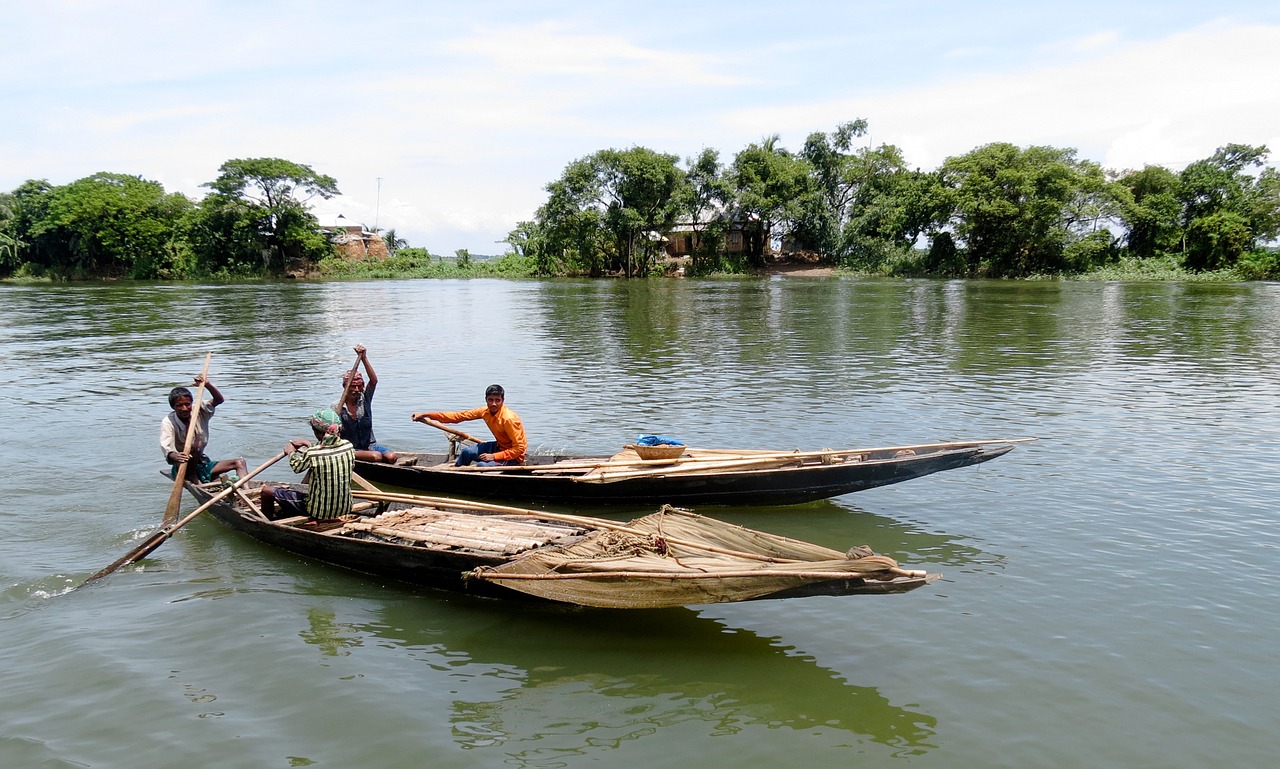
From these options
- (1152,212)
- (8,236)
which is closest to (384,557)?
(1152,212)

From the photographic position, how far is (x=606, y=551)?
21.0 ft

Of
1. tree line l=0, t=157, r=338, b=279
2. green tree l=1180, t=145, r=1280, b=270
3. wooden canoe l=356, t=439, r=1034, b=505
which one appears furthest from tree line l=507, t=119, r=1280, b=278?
wooden canoe l=356, t=439, r=1034, b=505

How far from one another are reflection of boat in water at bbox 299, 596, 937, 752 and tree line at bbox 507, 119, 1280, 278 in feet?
160

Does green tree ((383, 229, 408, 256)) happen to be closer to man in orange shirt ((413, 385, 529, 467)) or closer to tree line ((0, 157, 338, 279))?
tree line ((0, 157, 338, 279))

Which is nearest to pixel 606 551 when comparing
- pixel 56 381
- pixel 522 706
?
pixel 522 706

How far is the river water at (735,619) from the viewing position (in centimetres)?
516

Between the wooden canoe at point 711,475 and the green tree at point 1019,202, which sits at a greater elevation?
the green tree at point 1019,202

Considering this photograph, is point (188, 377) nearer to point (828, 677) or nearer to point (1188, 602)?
point (828, 677)

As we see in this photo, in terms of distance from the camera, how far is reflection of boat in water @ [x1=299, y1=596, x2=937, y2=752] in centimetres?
521

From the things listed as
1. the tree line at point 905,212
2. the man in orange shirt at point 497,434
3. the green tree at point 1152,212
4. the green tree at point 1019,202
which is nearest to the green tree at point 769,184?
the tree line at point 905,212

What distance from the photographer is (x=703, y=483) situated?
8922 mm

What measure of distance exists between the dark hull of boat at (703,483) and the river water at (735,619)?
0.33 m

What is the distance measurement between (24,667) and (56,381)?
14216mm

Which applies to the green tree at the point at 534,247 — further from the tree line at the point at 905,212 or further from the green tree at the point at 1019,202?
the green tree at the point at 1019,202
